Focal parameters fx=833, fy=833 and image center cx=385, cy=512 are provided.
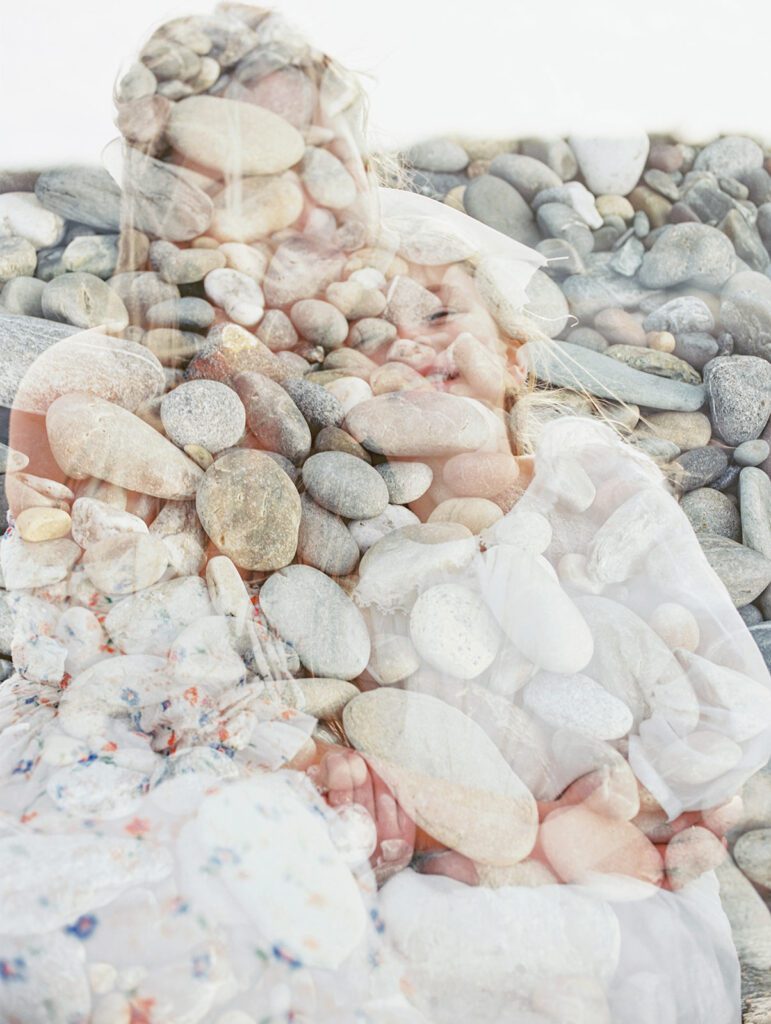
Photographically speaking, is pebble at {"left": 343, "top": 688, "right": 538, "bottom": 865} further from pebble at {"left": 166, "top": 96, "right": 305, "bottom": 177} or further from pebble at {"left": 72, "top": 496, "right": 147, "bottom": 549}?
pebble at {"left": 166, "top": 96, "right": 305, "bottom": 177}

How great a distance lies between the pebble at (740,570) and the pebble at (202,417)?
901mm

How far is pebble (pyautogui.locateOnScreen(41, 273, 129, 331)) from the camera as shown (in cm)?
165

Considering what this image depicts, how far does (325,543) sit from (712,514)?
823mm

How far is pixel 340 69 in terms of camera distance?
188 cm

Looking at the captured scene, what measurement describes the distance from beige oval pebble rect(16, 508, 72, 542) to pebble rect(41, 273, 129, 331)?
0.48 m

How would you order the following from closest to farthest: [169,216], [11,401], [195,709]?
[195,709]
[11,401]
[169,216]

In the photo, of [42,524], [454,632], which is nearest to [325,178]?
[42,524]

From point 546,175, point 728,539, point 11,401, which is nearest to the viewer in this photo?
point 11,401

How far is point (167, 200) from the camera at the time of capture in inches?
69.6

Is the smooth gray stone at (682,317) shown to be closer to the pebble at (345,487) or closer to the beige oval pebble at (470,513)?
the beige oval pebble at (470,513)

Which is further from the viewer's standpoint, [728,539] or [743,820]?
[728,539]

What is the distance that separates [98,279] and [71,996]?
1.35m

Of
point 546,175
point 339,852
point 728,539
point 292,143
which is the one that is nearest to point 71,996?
point 339,852

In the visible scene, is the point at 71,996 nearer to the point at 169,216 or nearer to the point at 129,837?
the point at 129,837
